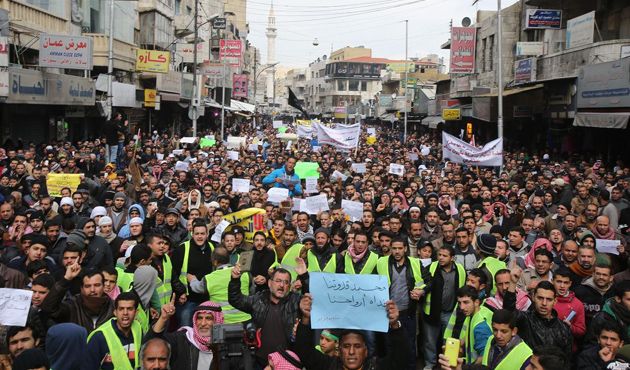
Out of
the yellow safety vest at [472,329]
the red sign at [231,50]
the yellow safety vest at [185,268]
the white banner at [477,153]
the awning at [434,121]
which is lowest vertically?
the yellow safety vest at [472,329]

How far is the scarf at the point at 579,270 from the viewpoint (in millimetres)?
7445

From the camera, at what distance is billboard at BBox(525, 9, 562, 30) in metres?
27.9

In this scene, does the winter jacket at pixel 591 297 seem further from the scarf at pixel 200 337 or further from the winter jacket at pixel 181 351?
the winter jacket at pixel 181 351

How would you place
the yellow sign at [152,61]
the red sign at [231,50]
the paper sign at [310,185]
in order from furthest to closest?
the red sign at [231,50]
the yellow sign at [152,61]
the paper sign at [310,185]

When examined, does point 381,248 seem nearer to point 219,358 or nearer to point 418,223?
point 418,223

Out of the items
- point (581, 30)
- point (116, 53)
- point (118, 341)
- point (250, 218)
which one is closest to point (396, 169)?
point (250, 218)

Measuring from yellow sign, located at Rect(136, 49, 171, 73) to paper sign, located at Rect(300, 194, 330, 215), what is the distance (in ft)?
64.7

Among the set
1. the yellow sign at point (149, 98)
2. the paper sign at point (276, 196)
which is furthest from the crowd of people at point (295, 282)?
the yellow sign at point (149, 98)

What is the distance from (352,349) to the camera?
15.8 feet

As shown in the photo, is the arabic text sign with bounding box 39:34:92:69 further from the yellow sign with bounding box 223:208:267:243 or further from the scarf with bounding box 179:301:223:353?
the scarf with bounding box 179:301:223:353

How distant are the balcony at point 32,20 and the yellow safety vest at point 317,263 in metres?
16.7

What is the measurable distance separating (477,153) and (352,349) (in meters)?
13.1

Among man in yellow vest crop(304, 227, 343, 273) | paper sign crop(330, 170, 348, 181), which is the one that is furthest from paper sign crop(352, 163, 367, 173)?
man in yellow vest crop(304, 227, 343, 273)

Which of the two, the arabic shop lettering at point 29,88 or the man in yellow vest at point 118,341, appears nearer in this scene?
the man in yellow vest at point 118,341
